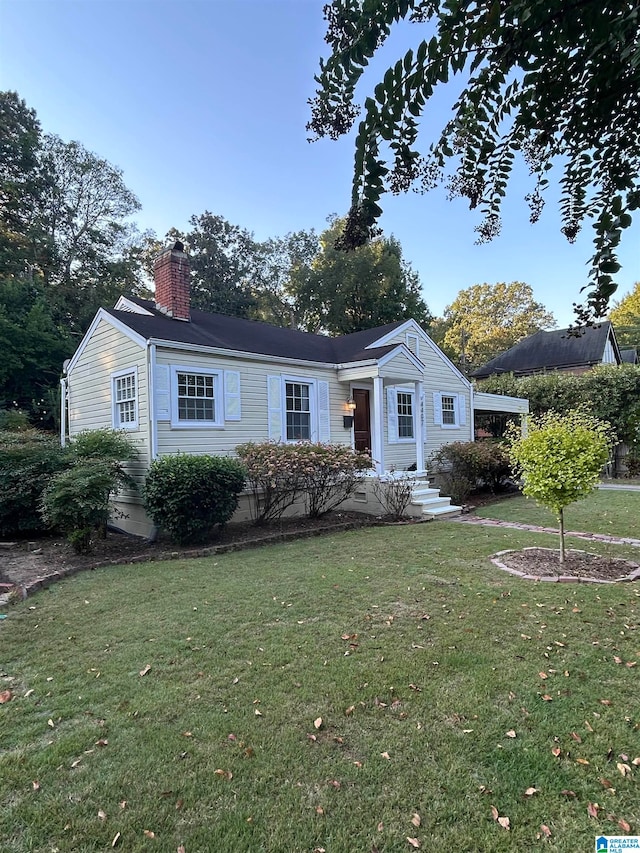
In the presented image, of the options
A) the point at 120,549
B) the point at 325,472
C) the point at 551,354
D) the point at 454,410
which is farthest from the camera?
the point at 551,354

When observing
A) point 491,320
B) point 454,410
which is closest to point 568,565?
point 454,410

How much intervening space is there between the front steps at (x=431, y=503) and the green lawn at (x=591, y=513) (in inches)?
27.6

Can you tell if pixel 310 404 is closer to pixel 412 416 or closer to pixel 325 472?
pixel 325 472

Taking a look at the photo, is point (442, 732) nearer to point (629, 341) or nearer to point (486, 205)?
point (486, 205)

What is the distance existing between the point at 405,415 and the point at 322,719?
35.2 feet

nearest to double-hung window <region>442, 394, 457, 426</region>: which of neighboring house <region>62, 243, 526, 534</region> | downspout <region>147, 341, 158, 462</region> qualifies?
neighboring house <region>62, 243, 526, 534</region>

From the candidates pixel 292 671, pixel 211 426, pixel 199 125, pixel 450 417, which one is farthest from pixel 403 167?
pixel 450 417

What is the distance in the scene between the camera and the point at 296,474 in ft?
28.3

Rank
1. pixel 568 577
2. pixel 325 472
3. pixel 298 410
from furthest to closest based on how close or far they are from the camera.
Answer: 1. pixel 298 410
2. pixel 325 472
3. pixel 568 577

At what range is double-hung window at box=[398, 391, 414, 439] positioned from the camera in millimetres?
12672

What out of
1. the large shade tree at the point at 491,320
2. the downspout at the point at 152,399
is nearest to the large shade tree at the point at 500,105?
the downspout at the point at 152,399

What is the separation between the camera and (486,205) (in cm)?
234

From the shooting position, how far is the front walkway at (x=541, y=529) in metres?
6.90

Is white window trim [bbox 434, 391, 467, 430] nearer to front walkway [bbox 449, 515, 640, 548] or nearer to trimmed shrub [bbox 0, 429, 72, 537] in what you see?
front walkway [bbox 449, 515, 640, 548]
